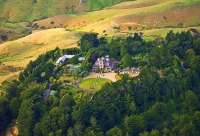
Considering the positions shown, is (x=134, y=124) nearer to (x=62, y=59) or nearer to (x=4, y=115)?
(x=4, y=115)

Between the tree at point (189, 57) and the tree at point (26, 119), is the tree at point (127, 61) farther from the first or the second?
the tree at point (26, 119)

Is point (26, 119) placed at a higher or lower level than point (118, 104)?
lower

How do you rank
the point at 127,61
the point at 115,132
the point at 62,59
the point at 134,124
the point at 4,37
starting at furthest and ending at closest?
the point at 4,37 → the point at 62,59 → the point at 127,61 → the point at 134,124 → the point at 115,132

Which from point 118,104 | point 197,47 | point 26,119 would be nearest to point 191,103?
point 118,104

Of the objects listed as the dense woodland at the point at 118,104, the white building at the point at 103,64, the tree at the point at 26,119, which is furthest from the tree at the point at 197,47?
the tree at the point at 26,119

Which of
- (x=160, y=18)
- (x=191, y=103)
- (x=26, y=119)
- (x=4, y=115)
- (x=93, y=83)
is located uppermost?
(x=160, y=18)

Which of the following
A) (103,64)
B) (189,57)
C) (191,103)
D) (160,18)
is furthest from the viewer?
(160,18)

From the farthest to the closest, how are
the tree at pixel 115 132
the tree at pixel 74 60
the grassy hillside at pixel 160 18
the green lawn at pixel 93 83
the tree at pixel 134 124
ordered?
→ 1. the grassy hillside at pixel 160 18
2. the tree at pixel 74 60
3. the green lawn at pixel 93 83
4. the tree at pixel 134 124
5. the tree at pixel 115 132

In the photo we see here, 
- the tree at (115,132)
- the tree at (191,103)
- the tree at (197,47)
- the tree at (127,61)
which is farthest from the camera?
the tree at (197,47)
